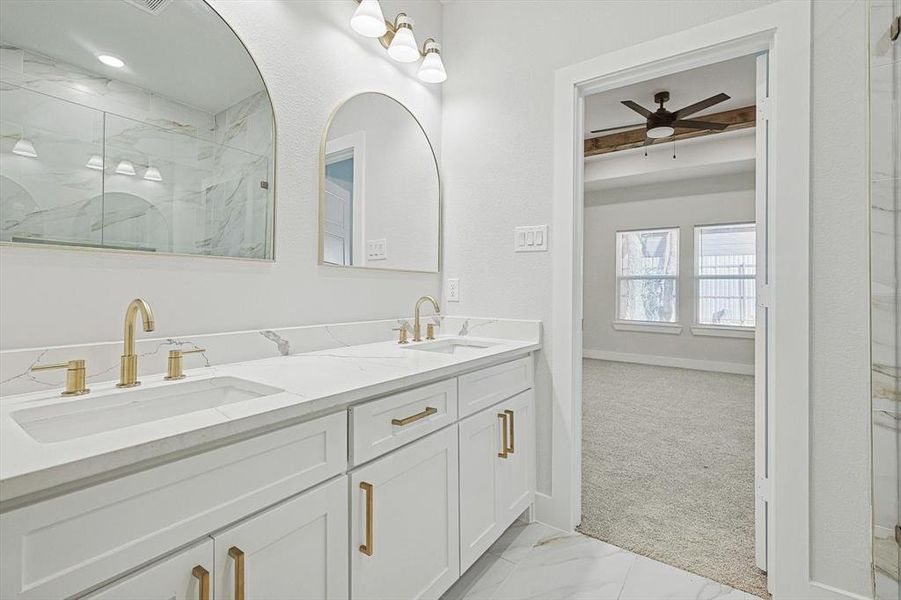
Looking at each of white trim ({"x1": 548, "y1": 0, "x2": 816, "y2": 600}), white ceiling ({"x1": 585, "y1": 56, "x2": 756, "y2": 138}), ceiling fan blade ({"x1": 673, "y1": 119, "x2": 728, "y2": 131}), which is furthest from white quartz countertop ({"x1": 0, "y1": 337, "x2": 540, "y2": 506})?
ceiling fan blade ({"x1": 673, "y1": 119, "x2": 728, "y2": 131})

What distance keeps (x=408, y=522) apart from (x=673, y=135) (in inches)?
197

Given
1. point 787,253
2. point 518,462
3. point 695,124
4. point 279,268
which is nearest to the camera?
point 787,253

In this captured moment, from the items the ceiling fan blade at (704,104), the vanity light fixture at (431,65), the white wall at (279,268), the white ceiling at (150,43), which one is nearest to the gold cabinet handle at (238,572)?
the white wall at (279,268)

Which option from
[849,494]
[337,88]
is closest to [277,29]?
[337,88]

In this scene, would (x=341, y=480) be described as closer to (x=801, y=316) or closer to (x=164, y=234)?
(x=164, y=234)

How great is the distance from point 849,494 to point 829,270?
73 centimetres

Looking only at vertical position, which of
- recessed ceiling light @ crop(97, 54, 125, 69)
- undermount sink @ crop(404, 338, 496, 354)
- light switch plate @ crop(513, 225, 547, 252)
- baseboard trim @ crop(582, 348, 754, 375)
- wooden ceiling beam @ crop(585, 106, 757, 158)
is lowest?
baseboard trim @ crop(582, 348, 754, 375)

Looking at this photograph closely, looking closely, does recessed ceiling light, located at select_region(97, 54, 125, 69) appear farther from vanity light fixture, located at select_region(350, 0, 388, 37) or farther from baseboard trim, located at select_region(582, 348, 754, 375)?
baseboard trim, located at select_region(582, 348, 754, 375)

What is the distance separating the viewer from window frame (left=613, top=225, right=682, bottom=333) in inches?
238

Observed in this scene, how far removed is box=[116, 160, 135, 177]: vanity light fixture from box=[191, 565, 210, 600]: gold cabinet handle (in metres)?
1.05

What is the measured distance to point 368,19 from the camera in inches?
69.2

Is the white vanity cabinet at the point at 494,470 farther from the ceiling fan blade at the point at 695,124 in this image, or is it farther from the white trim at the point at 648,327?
the white trim at the point at 648,327

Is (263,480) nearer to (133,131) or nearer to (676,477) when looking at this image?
(133,131)

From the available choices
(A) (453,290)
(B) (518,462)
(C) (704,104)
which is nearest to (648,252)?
(C) (704,104)
